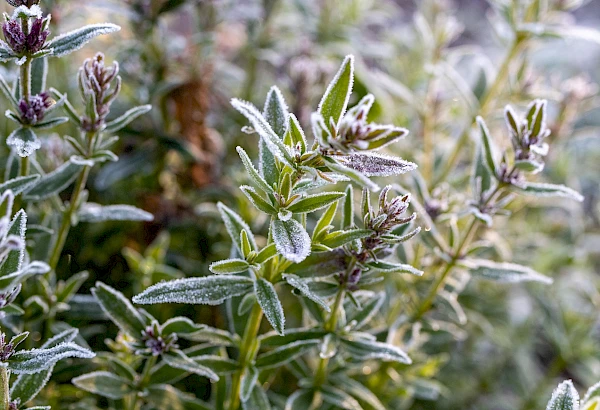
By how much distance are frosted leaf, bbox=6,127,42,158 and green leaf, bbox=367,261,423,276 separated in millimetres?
543

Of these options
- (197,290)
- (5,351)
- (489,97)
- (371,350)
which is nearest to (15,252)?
(5,351)

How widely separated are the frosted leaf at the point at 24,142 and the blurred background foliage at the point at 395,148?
0.37 metres

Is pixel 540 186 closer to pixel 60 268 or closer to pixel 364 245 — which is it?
pixel 364 245

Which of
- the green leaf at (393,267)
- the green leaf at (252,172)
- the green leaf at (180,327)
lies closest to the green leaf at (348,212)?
the green leaf at (393,267)

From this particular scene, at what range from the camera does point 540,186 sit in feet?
3.67

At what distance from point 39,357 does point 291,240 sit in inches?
14.9

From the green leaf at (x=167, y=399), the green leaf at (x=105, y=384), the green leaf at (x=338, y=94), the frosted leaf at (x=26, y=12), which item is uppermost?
the frosted leaf at (x=26, y=12)

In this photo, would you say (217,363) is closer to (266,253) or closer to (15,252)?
(266,253)

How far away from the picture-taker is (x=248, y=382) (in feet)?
3.45

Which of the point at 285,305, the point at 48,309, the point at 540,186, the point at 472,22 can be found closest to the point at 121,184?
the point at 285,305

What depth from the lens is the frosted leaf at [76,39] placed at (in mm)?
937

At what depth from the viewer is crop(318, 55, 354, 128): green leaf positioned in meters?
0.88

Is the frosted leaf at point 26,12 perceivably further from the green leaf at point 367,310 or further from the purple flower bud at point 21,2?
the green leaf at point 367,310

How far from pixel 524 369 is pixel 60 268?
150cm
